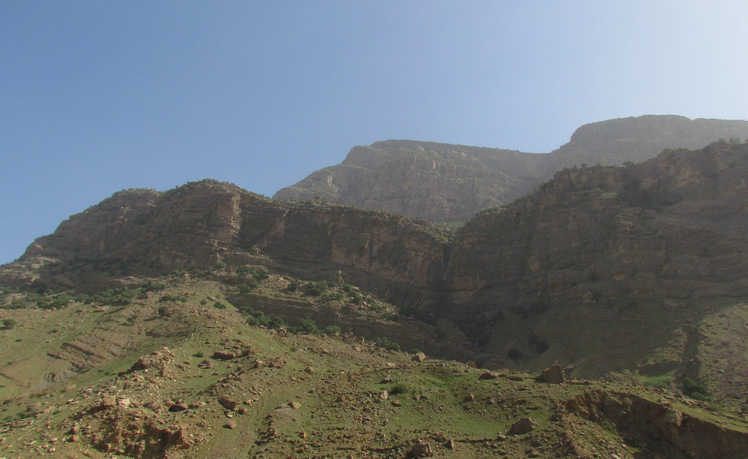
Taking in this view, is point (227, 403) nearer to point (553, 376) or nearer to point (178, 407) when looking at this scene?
point (178, 407)

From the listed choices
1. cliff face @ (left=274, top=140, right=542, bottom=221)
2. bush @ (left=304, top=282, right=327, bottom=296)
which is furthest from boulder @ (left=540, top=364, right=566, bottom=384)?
cliff face @ (left=274, top=140, right=542, bottom=221)

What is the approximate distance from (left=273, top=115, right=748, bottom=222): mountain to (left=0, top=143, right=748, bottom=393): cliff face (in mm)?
42427

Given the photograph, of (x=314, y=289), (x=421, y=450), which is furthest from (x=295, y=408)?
(x=314, y=289)

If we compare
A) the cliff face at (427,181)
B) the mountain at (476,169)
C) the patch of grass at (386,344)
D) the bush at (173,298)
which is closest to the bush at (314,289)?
the patch of grass at (386,344)

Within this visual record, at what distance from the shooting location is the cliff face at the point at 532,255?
37219mm

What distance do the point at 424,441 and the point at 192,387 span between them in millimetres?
11909

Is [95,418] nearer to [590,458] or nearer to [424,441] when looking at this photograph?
[424,441]

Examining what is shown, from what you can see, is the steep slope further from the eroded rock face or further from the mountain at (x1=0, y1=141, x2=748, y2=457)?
the eroded rock face

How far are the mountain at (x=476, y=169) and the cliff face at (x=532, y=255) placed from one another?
42.4m

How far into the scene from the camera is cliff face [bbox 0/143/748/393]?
122ft

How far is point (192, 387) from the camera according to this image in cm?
2319

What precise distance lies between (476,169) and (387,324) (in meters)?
84.1

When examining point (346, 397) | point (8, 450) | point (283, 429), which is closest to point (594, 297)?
point (346, 397)

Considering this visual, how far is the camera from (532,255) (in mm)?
53312
